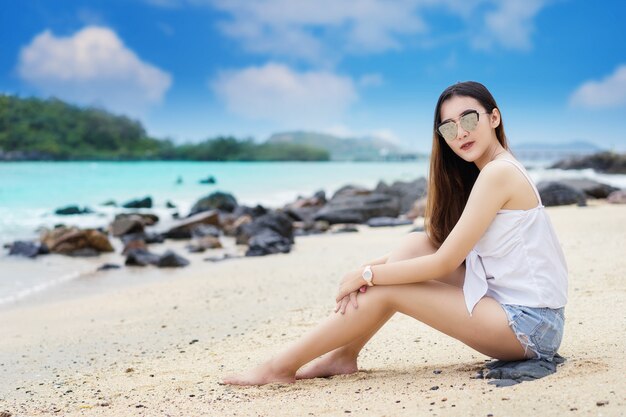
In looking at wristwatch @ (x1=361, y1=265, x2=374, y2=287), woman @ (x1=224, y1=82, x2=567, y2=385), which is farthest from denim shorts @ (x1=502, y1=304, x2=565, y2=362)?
wristwatch @ (x1=361, y1=265, x2=374, y2=287)

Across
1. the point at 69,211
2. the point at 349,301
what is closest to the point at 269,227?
the point at 349,301

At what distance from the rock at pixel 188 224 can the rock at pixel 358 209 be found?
2.19 metres

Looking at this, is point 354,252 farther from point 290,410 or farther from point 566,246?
point 290,410

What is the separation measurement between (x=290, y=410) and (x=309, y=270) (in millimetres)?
4486

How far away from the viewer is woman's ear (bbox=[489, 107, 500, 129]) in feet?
10.7

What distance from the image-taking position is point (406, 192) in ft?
62.4

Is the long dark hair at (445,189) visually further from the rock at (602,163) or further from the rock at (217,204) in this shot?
the rock at (602,163)

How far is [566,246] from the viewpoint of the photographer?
704 cm

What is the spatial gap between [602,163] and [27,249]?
31.3 metres

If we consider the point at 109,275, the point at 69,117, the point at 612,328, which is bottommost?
the point at 109,275

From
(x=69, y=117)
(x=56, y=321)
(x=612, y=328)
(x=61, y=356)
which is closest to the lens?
(x=612, y=328)

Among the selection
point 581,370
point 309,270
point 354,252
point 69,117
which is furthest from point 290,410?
point 69,117

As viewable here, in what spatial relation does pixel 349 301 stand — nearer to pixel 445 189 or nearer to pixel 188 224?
pixel 445 189

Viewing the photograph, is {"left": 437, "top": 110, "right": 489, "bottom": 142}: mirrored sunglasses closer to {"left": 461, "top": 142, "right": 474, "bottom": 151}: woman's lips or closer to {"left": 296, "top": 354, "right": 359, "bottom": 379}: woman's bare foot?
{"left": 461, "top": 142, "right": 474, "bottom": 151}: woman's lips
